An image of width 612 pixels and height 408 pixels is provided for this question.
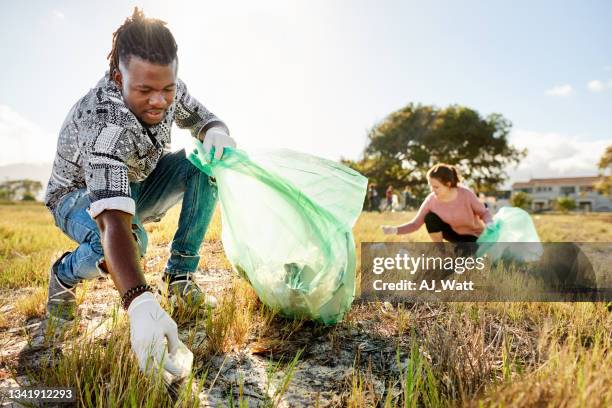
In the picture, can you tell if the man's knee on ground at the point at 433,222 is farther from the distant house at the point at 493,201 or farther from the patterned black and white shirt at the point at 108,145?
the patterned black and white shirt at the point at 108,145

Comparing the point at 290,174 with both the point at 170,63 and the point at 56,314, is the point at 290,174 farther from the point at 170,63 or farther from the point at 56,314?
the point at 56,314

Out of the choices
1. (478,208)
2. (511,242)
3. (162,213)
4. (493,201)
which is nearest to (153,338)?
(162,213)

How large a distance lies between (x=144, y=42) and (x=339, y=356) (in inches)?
60.3

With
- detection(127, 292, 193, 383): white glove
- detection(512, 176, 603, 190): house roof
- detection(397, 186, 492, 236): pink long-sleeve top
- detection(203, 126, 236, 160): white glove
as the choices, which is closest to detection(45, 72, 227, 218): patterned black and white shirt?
detection(203, 126, 236, 160): white glove

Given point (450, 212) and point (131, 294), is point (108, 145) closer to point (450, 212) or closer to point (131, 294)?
point (131, 294)

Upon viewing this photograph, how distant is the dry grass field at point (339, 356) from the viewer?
1.17 metres

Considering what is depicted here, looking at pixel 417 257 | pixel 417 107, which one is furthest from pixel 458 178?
pixel 417 107

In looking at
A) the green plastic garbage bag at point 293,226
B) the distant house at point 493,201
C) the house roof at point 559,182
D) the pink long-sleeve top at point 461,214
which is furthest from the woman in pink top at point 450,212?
the house roof at point 559,182

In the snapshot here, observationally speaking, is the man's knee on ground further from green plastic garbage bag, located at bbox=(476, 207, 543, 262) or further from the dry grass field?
the dry grass field

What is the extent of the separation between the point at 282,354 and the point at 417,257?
2.44m

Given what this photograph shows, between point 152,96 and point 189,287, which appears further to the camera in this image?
point 189,287

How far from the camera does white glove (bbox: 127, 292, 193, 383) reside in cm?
129

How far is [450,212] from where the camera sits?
3.99m

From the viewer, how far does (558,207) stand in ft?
148
